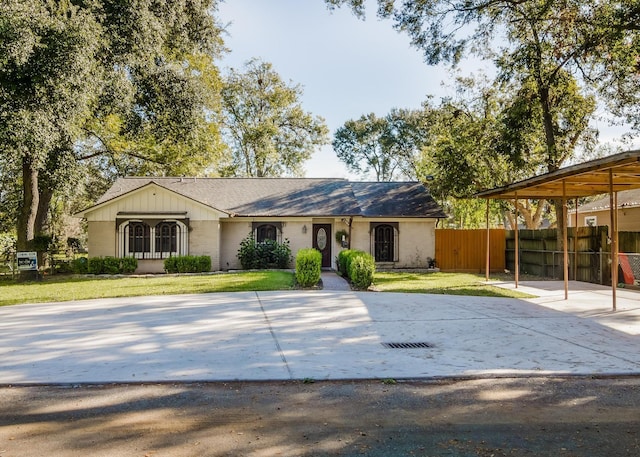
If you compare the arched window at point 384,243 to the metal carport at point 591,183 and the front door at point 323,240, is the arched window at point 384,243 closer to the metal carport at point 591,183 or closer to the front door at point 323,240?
the front door at point 323,240

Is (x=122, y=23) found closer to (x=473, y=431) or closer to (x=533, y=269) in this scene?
(x=473, y=431)

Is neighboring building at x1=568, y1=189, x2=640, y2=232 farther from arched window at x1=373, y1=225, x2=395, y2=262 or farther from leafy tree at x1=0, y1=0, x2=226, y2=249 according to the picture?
leafy tree at x1=0, y1=0, x2=226, y2=249

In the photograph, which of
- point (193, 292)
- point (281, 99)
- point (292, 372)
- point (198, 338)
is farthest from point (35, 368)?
point (281, 99)

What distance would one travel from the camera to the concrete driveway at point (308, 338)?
538 centimetres

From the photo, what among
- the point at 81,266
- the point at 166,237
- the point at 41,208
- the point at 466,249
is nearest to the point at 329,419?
the point at 166,237

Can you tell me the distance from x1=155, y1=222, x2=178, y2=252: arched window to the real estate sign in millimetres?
4344

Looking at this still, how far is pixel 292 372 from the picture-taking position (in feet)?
17.4

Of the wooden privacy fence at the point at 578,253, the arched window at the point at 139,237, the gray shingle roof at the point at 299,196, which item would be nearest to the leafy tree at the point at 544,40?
the wooden privacy fence at the point at 578,253

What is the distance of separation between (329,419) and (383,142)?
45149 mm

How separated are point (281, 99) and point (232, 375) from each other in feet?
119

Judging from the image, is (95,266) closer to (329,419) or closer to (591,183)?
(329,419)

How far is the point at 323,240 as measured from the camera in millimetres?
20422

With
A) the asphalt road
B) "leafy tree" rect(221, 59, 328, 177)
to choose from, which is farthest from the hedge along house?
"leafy tree" rect(221, 59, 328, 177)

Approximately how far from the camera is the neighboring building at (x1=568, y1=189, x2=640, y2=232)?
2261cm
